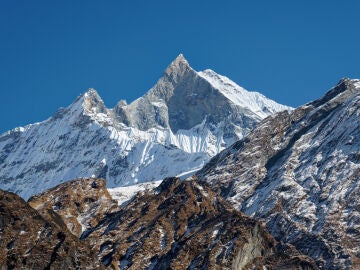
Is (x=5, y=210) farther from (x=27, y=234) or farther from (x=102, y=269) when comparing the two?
(x=102, y=269)

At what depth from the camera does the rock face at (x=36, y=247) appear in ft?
599

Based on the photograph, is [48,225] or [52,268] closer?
[52,268]

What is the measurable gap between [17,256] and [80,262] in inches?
391

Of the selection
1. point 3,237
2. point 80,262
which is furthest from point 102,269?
point 3,237

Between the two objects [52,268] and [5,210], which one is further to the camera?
[5,210]

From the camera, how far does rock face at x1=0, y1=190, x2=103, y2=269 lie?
183m

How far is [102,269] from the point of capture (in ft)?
610

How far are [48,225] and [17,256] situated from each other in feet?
44.5

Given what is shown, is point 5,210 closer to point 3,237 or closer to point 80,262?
point 3,237

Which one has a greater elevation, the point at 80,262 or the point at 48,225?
the point at 48,225

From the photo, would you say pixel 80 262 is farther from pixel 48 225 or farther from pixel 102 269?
pixel 48 225

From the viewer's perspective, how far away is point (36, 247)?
615 feet

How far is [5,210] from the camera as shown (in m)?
199

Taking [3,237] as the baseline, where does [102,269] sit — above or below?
below
